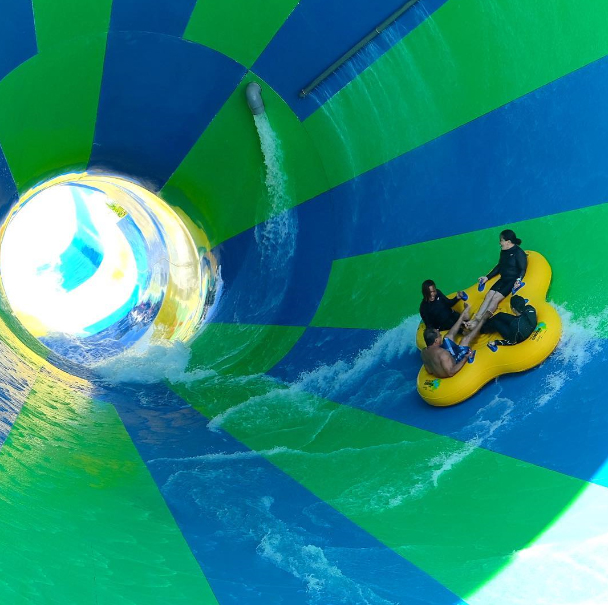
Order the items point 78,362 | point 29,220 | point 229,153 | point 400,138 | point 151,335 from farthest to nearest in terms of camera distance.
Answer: point 29,220
point 151,335
point 78,362
point 229,153
point 400,138

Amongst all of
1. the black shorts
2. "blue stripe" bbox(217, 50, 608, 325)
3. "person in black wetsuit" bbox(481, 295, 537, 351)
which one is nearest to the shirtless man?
"person in black wetsuit" bbox(481, 295, 537, 351)

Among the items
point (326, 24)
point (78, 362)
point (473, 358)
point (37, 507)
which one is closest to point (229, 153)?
point (326, 24)

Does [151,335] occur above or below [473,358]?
above

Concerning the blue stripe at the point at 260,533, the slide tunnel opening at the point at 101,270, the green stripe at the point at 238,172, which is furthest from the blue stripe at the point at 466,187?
the blue stripe at the point at 260,533

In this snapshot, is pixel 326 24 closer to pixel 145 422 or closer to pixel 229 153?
pixel 229 153

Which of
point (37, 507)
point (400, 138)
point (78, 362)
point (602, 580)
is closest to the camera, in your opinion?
point (602, 580)

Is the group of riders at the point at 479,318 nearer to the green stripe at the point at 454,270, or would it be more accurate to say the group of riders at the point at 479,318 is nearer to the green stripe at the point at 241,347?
the green stripe at the point at 454,270

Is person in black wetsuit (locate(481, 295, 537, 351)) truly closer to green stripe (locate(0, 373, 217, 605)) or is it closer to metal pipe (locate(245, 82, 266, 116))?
green stripe (locate(0, 373, 217, 605))
